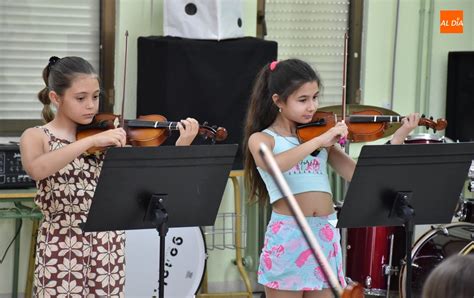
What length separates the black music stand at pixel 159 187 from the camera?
2.70m

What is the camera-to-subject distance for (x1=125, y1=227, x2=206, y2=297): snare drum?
178 inches

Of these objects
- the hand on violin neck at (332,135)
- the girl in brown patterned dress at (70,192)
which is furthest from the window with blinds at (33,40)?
the hand on violin neck at (332,135)

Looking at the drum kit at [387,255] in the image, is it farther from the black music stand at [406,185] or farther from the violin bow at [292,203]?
the violin bow at [292,203]

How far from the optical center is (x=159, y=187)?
2791 millimetres

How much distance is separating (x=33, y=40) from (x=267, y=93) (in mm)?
2065

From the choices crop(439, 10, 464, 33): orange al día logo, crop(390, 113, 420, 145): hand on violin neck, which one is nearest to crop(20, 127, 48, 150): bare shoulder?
crop(390, 113, 420, 145): hand on violin neck

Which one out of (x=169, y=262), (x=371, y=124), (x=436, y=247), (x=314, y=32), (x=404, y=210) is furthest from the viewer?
(x=314, y=32)

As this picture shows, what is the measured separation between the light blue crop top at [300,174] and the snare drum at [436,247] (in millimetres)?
1402

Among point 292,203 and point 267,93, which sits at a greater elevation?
point 267,93

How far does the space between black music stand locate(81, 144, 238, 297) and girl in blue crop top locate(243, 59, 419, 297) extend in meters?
0.21

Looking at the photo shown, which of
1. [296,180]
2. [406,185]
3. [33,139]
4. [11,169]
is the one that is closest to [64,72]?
[33,139]

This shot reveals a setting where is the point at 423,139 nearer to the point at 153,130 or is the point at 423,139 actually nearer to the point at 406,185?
the point at 406,185

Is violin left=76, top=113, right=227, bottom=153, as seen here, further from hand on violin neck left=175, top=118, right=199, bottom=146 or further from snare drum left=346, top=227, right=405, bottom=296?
snare drum left=346, top=227, right=405, bottom=296

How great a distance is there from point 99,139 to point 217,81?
207 cm
